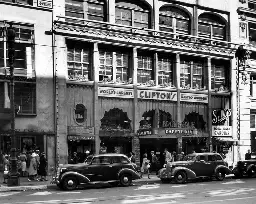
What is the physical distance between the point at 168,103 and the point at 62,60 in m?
9.75

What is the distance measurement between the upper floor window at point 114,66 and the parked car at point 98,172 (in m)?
10.2

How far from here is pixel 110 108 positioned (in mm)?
34031

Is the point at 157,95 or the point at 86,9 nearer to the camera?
the point at 86,9

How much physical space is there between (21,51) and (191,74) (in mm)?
14807

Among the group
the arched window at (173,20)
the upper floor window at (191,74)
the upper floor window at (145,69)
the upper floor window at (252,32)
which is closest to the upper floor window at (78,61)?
the upper floor window at (145,69)

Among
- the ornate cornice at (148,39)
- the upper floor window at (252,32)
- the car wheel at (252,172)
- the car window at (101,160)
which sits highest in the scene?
the upper floor window at (252,32)

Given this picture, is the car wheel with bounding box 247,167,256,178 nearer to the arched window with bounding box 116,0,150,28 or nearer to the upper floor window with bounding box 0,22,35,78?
the arched window with bounding box 116,0,150,28

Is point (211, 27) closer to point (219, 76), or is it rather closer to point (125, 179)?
point (219, 76)

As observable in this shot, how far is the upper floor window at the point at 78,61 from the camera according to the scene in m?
32.7

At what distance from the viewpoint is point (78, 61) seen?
33.2 meters

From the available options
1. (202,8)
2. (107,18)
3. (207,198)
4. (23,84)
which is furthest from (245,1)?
(207,198)

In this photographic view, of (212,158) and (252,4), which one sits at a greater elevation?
(252,4)

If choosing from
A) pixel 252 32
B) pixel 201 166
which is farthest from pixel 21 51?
pixel 252 32

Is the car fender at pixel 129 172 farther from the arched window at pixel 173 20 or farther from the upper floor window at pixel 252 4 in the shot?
the upper floor window at pixel 252 4
